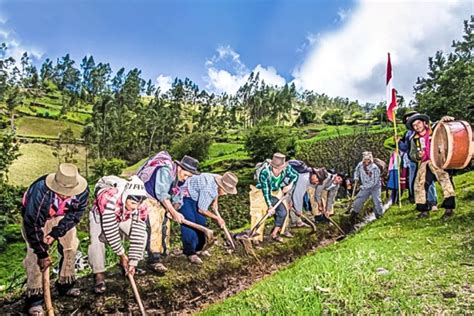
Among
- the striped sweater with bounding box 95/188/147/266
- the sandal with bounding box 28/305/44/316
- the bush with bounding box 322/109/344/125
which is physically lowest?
the sandal with bounding box 28/305/44/316

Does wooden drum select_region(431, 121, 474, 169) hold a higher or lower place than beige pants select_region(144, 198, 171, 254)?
higher

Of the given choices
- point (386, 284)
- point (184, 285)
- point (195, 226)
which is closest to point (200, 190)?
point (195, 226)

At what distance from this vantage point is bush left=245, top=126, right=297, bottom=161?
3919 centimetres

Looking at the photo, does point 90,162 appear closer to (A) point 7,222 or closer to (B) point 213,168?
(B) point 213,168

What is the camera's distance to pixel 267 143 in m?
39.3

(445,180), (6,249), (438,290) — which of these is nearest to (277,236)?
(445,180)

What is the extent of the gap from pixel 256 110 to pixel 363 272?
6994cm

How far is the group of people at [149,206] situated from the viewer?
5129 mm

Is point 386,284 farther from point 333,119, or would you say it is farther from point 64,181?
point 333,119

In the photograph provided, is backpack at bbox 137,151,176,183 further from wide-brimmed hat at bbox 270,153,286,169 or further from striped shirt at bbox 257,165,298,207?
wide-brimmed hat at bbox 270,153,286,169

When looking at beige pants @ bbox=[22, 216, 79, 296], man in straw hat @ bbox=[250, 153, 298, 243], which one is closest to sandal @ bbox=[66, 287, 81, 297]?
beige pants @ bbox=[22, 216, 79, 296]

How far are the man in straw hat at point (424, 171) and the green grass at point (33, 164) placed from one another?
1358 inches

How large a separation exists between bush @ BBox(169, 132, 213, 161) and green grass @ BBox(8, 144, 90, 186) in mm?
11004

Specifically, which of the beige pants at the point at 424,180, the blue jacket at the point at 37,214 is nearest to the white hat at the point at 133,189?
the blue jacket at the point at 37,214
